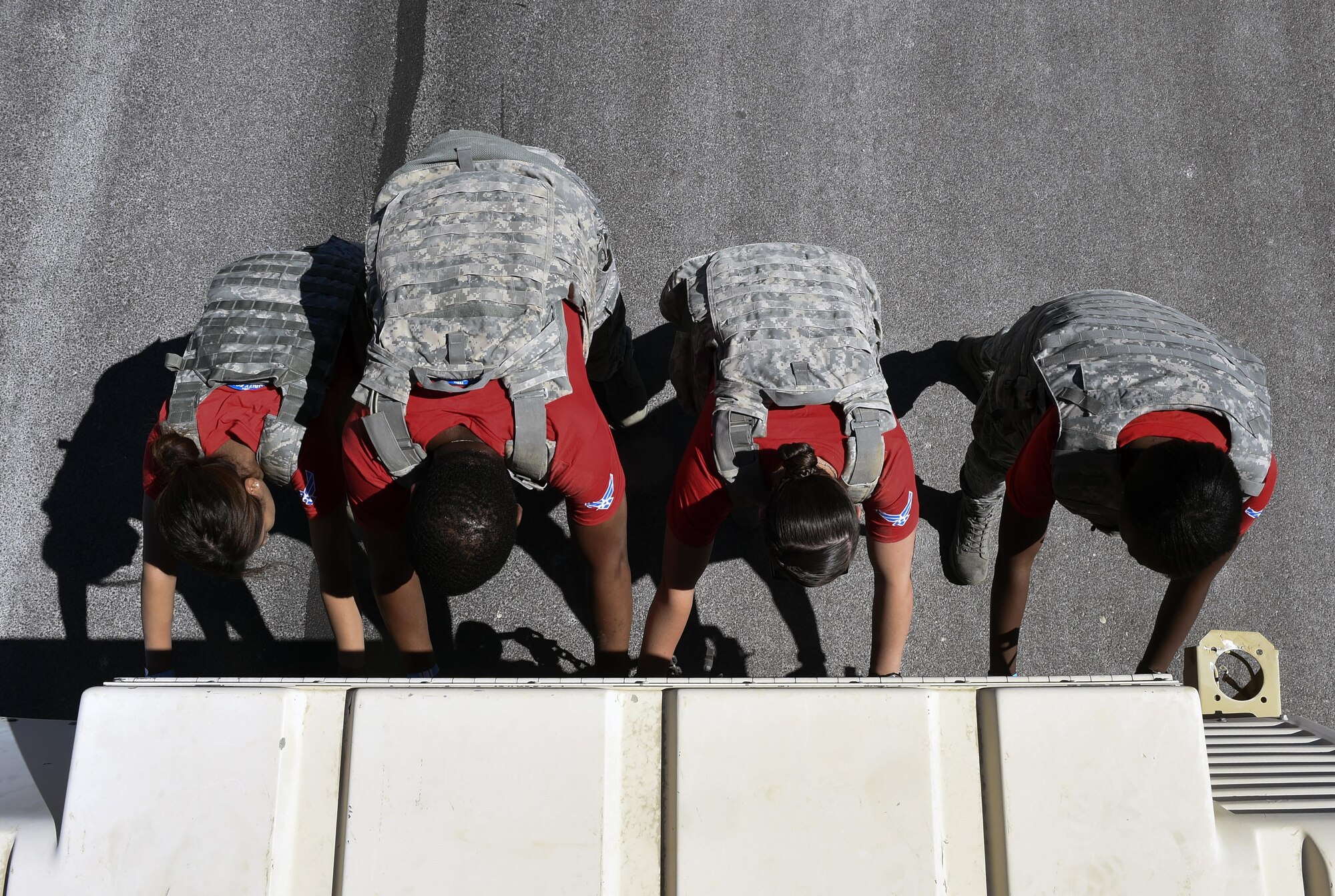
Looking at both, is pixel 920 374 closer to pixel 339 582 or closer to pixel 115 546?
pixel 339 582

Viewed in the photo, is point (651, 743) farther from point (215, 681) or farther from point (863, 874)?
point (215, 681)

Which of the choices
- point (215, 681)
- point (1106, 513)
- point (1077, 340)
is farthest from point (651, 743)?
point (1077, 340)

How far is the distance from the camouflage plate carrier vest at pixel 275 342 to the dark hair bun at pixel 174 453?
6cm

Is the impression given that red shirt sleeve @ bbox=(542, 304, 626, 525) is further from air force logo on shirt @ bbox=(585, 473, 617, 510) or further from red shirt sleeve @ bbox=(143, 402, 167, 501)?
red shirt sleeve @ bbox=(143, 402, 167, 501)

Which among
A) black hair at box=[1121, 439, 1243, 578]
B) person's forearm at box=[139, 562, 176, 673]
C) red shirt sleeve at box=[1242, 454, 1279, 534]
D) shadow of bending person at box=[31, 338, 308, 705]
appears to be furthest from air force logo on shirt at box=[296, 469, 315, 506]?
red shirt sleeve at box=[1242, 454, 1279, 534]

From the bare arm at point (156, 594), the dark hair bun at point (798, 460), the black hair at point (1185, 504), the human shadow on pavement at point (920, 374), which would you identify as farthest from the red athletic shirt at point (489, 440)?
the human shadow on pavement at point (920, 374)

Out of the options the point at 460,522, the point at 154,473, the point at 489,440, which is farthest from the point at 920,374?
the point at 154,473

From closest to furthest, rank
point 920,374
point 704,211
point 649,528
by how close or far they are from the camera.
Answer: point 649,528 < point 920,374 < point 704,211

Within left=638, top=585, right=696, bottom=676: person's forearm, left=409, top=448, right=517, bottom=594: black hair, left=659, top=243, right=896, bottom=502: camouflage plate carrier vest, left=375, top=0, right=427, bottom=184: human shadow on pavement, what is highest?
left=375, top=0, right=427, bottom=184: human shadow on pavement

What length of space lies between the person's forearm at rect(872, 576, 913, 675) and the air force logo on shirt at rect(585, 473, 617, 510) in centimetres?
83

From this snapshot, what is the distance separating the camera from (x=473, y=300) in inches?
76.5

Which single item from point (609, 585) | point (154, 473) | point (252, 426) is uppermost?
point (252, 426)

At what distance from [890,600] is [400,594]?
4.61ft

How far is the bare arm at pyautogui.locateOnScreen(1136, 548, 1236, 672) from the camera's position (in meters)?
2.08
